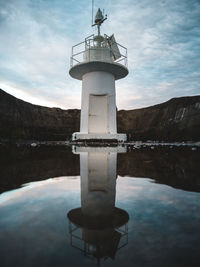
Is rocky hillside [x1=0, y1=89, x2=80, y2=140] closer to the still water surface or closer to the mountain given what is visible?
the mountain

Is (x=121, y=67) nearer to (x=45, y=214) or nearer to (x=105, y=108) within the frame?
(x=105, y=108)

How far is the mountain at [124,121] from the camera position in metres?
20.5

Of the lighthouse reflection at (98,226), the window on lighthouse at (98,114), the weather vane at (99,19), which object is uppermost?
the weather vane at (99,19)

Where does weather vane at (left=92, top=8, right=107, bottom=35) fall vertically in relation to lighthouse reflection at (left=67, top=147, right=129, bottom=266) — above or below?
above

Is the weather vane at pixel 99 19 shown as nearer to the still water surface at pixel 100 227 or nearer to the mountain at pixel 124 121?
the mountain at pixel 124 121

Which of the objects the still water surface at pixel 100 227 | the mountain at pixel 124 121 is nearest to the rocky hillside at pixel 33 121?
the mountain at pixel 124 121

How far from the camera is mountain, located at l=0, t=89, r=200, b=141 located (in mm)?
20484

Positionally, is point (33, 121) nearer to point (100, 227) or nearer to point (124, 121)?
point (124, 121)

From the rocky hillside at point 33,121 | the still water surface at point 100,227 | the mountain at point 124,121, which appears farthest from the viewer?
the rocky hillside at point 33,121

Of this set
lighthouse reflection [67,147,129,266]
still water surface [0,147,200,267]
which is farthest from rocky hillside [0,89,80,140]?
lighthouse reflection [67,147,129,266]

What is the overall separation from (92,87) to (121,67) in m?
2.29

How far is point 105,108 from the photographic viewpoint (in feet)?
44.8

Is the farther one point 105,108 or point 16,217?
point 105,108

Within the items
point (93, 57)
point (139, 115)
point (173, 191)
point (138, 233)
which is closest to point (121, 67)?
point (93, 57)
